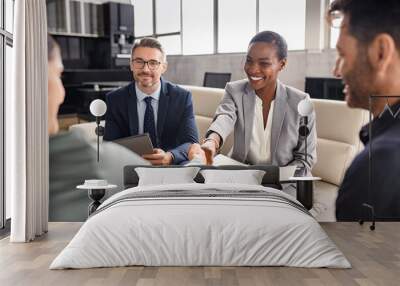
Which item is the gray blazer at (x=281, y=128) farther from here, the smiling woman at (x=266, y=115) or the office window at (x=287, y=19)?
the office window at (x=287, y=19)

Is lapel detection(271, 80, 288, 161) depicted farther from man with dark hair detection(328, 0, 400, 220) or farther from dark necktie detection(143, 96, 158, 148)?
dark necktie detection(143, 96, 158, 148)

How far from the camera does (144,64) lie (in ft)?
22.1

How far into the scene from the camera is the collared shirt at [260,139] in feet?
21.6

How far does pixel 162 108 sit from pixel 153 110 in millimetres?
94

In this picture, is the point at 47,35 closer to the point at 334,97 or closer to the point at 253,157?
the point at 253,157

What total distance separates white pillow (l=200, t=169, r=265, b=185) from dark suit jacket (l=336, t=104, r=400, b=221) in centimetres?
87

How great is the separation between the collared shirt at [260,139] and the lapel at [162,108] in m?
0.91

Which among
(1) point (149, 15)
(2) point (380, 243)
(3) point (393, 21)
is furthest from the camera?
(1) point (149, 15)

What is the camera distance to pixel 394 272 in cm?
456

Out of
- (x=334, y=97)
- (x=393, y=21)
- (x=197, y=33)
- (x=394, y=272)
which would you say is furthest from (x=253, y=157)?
(x=394, y=272)

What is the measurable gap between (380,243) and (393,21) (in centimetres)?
215

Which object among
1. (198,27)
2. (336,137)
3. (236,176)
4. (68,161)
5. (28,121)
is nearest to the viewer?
(28,121)

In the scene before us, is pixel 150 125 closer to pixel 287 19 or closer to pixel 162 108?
pixel 162 108

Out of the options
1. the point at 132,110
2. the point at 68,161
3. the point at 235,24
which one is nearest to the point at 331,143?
the point at 235,24
